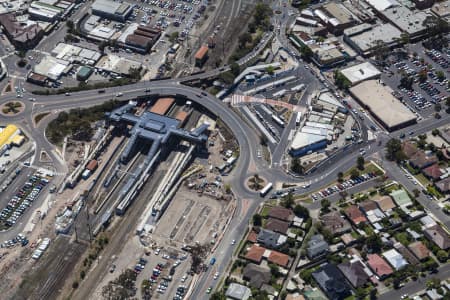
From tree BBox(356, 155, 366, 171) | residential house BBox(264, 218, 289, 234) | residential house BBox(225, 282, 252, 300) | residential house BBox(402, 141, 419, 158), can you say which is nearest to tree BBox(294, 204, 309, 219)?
residential house BBox(264, 218, 289, 234)

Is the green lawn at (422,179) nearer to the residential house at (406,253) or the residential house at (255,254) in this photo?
the residential house at (406,253)

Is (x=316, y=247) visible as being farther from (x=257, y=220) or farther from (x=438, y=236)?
(x=438, y=236)

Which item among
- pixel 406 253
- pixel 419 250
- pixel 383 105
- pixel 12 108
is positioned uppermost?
pixel 383 105

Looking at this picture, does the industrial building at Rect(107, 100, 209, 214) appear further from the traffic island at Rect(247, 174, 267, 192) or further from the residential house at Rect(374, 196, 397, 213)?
the residential house at Rect(374, 196, 397, 213)

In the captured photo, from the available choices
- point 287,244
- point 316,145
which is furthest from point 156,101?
point 287,244

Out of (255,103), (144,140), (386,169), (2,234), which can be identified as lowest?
(2,234)

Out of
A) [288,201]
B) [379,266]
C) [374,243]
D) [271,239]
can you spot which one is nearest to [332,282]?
[379,266]

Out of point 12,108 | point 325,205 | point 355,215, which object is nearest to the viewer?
point 355,215

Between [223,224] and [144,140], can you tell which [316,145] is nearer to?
[223,224]
